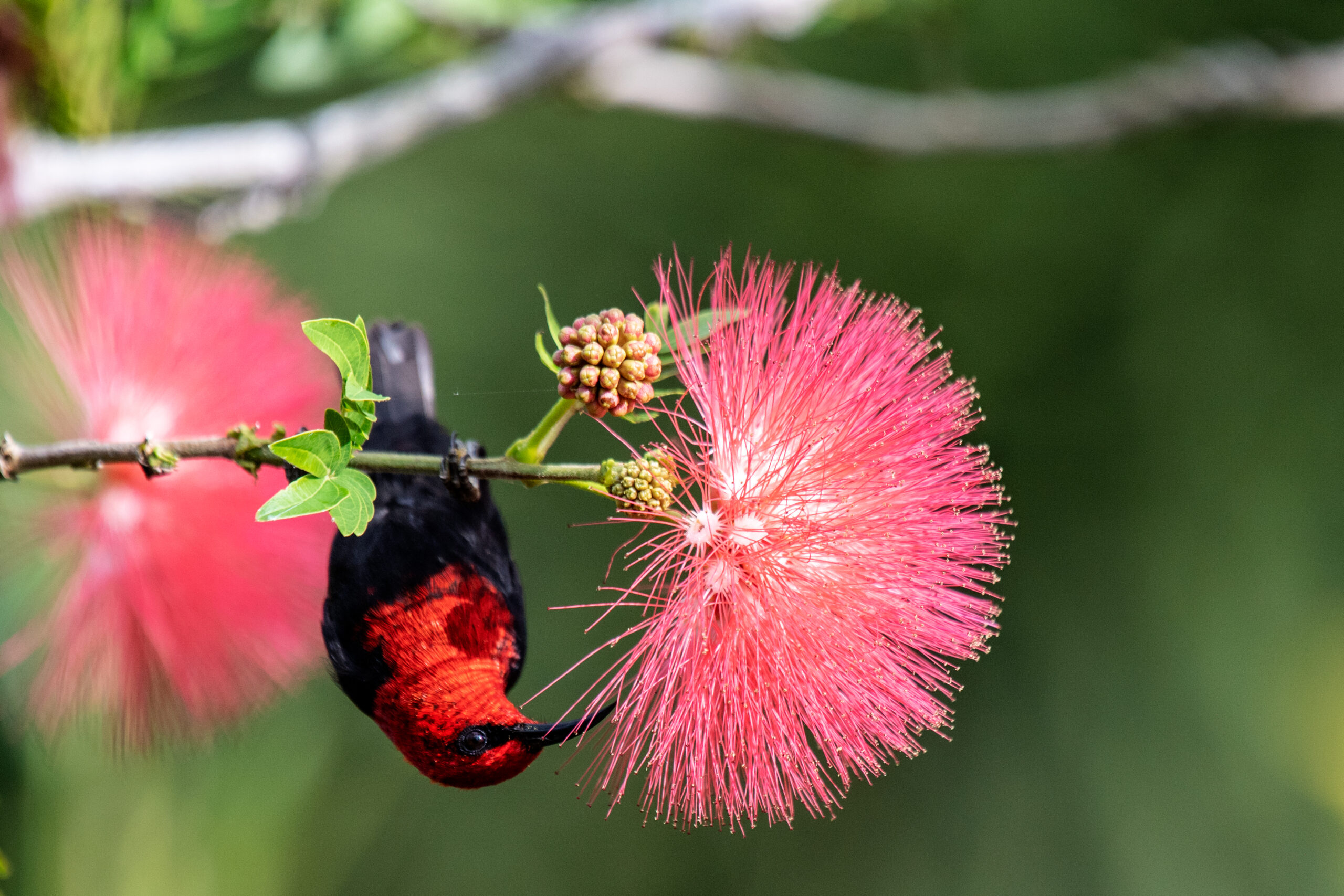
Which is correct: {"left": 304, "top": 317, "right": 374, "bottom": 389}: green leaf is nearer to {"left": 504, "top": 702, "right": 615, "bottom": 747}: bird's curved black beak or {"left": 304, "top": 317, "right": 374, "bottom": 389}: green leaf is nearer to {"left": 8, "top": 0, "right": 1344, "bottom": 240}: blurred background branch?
{"left": 504, "top": 702, "right": 615, "bottom": 747}: bird's curved black beak

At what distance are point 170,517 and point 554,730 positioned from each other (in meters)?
0.36

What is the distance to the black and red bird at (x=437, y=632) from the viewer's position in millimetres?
487

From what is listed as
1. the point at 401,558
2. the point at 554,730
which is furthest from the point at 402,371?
the point at 554,730

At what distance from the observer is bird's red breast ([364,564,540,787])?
1.60 ft

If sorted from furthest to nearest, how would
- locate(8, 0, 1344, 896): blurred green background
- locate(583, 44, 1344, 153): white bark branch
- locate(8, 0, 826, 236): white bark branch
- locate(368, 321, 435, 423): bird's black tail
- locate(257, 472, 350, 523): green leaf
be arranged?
locate(8, 0, 1344, 896): blurred green background → locate(583, 44, 1344, 153): white bark branch → locate(8, 0, 826, 236): white bark branch → locate(368, 321, 435, 423): bird's black tail → locate(257, 472, 350, 523): green leaf

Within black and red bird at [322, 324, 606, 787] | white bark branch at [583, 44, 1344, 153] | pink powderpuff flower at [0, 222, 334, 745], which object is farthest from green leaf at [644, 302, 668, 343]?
white bark branch at [583, 44, 1344, 153]

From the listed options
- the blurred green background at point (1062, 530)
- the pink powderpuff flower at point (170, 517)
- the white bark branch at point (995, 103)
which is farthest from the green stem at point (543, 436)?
the blurred green background at point (1062, 530)

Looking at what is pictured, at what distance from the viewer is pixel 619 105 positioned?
4.29 ft

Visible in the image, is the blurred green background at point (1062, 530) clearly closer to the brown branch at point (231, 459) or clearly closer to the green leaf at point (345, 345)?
the brown branch at point (231, 459)

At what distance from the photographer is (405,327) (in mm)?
698

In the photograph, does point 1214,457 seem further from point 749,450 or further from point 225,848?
point 225,848

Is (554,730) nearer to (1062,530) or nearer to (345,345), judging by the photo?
(345,345)

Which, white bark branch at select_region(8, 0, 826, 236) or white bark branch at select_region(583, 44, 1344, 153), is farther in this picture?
white bark branch at select_region(583, 44, 1344, 153)

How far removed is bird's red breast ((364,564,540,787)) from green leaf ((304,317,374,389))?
0.14m
